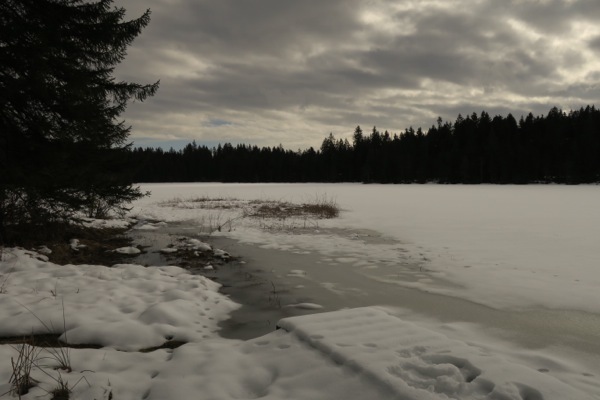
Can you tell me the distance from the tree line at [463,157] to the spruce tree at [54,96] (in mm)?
27645

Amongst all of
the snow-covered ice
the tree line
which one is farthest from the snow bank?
the tree line

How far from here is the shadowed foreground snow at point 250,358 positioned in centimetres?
291

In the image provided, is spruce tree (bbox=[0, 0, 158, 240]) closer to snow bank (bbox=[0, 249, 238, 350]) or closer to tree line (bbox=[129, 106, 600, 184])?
snow bank (bbox=[0, 249, 238, 350])

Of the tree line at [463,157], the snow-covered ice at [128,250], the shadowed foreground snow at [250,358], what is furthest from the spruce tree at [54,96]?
the tree line at [463,157]

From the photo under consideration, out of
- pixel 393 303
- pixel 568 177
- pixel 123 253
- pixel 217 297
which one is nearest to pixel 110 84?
pixel 123 253

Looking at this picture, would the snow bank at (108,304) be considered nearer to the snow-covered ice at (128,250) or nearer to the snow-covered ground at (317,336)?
the snow-covered ground at (317,336)

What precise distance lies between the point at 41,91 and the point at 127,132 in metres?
4.18

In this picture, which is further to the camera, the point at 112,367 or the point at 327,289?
the point at 327,289

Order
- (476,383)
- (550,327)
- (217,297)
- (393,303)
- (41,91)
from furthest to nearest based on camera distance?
(41,91), (217,297), (393,303), (550,327), (476,383)

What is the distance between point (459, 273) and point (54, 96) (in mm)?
9446

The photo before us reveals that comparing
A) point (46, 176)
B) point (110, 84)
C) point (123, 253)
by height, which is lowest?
point (123, 253)

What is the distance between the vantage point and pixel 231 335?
4.59 m

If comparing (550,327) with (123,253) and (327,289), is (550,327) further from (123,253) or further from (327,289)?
(123,253)

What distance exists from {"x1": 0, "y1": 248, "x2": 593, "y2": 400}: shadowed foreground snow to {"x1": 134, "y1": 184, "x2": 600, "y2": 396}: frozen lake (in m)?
0.84
